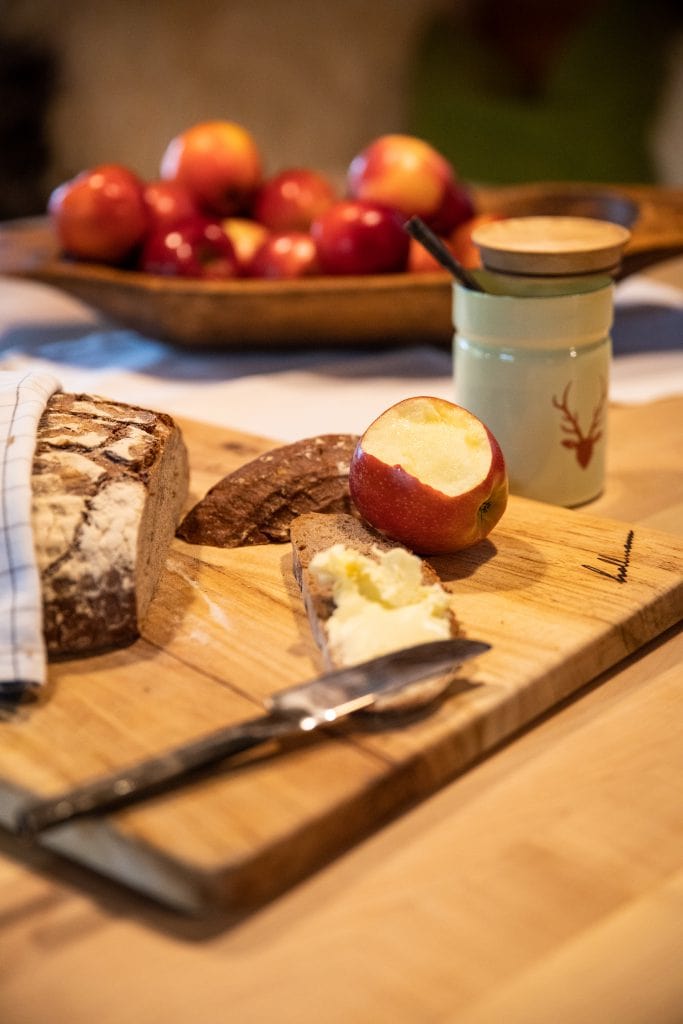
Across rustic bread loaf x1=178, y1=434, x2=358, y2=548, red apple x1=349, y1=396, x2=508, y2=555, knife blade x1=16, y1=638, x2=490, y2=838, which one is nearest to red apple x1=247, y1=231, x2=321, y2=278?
rustic bread loaf x1=178, y1=434, x2=358, y2=548

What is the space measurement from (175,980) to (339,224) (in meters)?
1.78

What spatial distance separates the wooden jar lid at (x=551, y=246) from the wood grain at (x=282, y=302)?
57 cm

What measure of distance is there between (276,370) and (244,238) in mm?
336

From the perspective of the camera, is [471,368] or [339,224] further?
[339,224]

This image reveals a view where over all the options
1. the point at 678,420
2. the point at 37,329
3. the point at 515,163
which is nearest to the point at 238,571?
the point at 678,420

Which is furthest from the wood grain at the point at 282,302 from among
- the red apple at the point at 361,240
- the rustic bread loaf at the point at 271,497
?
the rustic bread loaf at the point at 271,497

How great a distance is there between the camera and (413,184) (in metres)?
2.51

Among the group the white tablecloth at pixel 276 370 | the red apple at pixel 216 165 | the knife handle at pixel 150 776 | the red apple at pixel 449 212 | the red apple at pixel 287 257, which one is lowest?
the white tablecloth at pixel 276 370

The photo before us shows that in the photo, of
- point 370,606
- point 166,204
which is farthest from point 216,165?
point 370,606

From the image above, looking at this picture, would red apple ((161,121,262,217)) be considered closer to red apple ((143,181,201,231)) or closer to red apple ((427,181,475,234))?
red apple ((143,181,201,231))

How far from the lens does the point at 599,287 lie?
1.62 meters

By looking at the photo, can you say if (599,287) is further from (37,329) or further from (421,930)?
(37,329)
